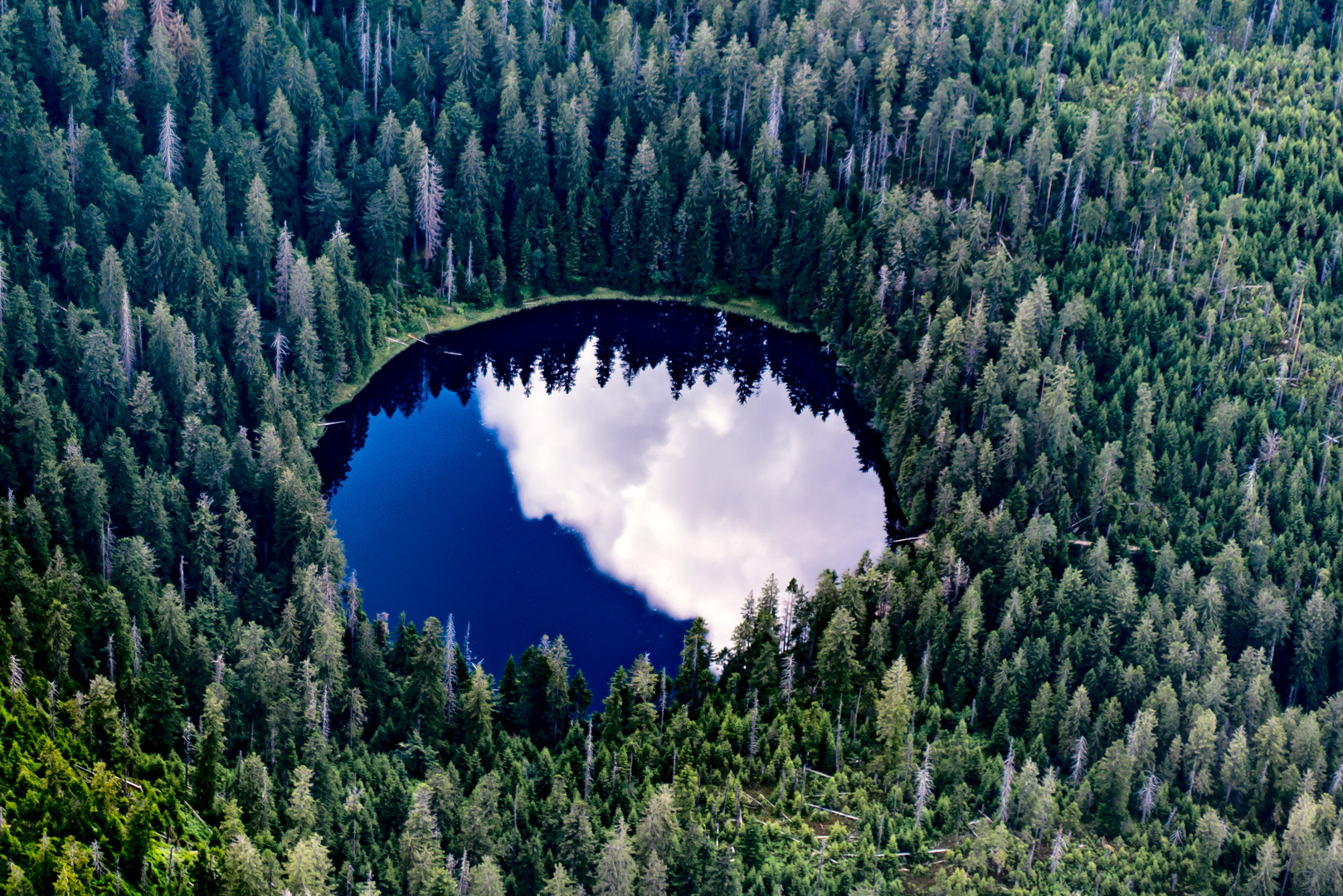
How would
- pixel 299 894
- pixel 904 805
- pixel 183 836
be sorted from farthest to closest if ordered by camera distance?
pixel 904 805, pixel 183 836, pixel 299 894

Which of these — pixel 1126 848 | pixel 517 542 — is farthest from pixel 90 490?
pixel 1126 848

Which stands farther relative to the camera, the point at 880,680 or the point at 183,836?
the point at 880,680

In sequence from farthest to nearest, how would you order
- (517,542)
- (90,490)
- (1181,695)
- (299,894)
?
(517,542)
(90,490)
(1181,695)
(299,894)

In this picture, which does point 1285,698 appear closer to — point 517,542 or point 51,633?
point 517,542

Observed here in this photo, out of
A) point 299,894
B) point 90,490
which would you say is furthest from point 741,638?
point 90,490

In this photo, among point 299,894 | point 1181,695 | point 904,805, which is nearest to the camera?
point 299,894

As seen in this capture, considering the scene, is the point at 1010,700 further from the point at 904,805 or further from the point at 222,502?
the point at 222,502

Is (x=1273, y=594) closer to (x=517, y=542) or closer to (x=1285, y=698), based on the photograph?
(x=1285, y=698)

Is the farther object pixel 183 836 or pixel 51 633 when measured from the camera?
pixel 51 633

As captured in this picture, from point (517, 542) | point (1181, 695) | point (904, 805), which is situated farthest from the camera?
point (517, 542)
